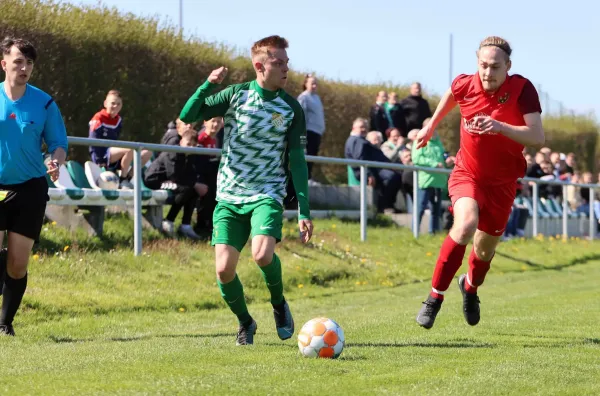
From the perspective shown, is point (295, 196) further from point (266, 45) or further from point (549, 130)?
point (549, 130)

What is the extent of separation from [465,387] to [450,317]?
4.51 m

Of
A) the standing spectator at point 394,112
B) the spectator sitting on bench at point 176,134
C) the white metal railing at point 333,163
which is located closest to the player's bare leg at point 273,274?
the white metal railing at point 333,163

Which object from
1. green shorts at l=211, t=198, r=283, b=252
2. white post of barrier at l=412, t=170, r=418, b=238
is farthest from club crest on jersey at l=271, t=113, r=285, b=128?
white post of barrier at l=412, t=170, r=418, b=238

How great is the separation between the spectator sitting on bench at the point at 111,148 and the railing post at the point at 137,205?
0.64m

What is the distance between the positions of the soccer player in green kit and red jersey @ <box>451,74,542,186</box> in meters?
1.39

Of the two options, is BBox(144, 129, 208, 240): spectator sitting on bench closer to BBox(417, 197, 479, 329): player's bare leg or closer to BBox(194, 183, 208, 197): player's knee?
BBox(194, 183, 208, 197): player's knee

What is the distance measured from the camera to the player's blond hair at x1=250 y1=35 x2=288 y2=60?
24.0ft

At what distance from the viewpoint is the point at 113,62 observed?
17.0 meters

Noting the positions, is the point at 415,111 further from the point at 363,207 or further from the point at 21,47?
the point at 21,47

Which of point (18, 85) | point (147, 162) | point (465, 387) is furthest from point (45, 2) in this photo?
point (465, 387)

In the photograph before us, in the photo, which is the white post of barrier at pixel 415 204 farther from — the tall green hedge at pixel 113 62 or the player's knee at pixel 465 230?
the player's knee at pixel 465 230

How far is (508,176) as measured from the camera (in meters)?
8.14

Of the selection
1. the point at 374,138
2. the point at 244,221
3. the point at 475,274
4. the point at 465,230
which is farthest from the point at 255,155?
the point at 374,138

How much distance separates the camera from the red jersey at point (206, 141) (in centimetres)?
1405
